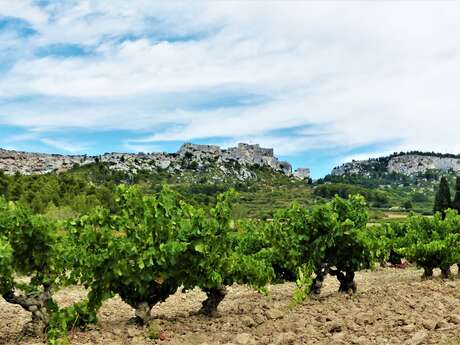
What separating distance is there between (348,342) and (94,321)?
492cm

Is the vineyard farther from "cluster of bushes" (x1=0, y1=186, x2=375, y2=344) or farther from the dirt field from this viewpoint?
the dirt field

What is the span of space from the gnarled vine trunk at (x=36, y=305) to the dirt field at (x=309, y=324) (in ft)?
1.10

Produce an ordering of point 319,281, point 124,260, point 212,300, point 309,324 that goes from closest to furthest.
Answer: point 124,260 → point 309,324 → point 212,300 → point 319,281

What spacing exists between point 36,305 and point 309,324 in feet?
17.9

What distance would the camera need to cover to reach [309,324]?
11406 mm

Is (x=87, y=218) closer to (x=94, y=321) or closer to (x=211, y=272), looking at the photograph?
(x=94, y=321)

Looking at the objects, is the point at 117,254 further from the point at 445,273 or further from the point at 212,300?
the point at 445,273

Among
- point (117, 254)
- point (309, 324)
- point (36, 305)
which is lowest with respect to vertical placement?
point (309, 324)

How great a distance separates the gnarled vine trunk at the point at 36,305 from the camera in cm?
1045

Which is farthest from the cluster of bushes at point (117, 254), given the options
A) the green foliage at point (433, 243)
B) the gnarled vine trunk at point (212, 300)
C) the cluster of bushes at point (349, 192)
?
the cluster of bushes at point (349, 192)

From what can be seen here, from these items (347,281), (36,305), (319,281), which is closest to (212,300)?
(36,305)

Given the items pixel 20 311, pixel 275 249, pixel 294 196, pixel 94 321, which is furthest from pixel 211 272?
pixel 294 196

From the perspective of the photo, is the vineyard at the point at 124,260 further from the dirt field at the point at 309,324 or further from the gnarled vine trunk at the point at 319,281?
the gnarled vine trunk at the point at 319,281

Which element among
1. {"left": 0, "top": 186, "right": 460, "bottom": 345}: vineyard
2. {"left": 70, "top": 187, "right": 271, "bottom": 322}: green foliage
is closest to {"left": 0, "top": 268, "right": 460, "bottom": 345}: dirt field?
{"left": 0, "top": 186, "right": 460, "bottom": 345}: vineyard
